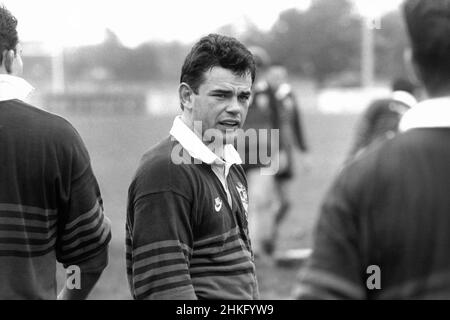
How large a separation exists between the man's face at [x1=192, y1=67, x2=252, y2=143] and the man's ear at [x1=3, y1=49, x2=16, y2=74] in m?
0.65

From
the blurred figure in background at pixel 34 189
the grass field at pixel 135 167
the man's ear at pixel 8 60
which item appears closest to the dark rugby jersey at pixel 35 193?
the blurred figure in background at pixel 34 189

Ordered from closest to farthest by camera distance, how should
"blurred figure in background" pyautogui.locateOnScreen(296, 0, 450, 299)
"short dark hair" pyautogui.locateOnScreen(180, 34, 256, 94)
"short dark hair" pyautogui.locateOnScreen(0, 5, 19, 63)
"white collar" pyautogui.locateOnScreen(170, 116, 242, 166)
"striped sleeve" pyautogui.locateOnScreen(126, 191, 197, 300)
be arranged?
"blurred figure in background" pyautogui.locateOnScreen(296, 0, 450, 299) → "striped sleeve" pyautogui.locateOnScreen(126, 191, 197, 300) → "short dark hair" pyautogui.locateOnScreen(0, 5, 19, 63) → "white collar" pyautogui.locateOnScreen(170, 116, 242, 166) → "short dark hair" pyautogui.locateOnScreen(180, 34, 256, 94)

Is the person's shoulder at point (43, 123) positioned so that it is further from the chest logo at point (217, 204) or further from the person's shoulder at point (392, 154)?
the person's shoulder at point (392, 154)

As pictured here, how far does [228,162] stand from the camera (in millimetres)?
2656

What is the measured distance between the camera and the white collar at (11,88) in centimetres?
234

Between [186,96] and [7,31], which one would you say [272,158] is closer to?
[186,96]

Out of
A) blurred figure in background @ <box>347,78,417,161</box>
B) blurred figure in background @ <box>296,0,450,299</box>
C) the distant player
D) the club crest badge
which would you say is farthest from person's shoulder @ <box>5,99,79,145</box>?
the distant player

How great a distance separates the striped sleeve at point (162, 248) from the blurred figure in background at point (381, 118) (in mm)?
3999

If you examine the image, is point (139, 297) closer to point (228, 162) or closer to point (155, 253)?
point (155, 253)

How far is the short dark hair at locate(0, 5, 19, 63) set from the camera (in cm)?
236

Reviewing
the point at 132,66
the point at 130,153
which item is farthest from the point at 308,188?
the point at 132,66

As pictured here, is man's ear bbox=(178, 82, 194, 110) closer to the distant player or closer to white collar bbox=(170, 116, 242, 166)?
white collar bbox=(170, 116, 242, 166)

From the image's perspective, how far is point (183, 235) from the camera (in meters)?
2.29

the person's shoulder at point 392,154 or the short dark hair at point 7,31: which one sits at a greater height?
the short dark hair at point 7,31
